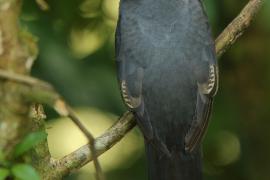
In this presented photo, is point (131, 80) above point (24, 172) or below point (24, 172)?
below

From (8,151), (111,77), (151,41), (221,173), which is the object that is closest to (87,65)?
(111,77)

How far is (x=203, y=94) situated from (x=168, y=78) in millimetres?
236

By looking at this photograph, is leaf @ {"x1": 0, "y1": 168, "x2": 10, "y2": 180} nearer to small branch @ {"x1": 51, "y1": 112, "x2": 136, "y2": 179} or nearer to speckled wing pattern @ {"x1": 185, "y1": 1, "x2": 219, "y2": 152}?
small branch @ {"x1": 51, "y1": 112, "x2": 136, "y2": 179}

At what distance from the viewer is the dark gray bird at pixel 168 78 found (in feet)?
12.9

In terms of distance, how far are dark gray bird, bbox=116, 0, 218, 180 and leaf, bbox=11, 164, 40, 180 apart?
5.54 feet

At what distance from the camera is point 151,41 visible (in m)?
4.09

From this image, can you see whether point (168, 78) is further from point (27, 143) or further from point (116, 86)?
point (27, 143)

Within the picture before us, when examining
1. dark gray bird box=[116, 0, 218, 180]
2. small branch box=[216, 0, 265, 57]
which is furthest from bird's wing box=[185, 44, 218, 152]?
small branch box=[216, 0, 265, 57]

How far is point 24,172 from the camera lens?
86.3 inches

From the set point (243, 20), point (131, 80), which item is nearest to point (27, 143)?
point (131, 80)

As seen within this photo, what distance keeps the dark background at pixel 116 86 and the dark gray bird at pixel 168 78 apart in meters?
0.22

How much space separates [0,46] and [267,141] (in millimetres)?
3627

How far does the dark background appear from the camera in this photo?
171 inches

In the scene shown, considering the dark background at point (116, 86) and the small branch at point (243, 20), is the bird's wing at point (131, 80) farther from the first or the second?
the small branch at point (243, 20)
